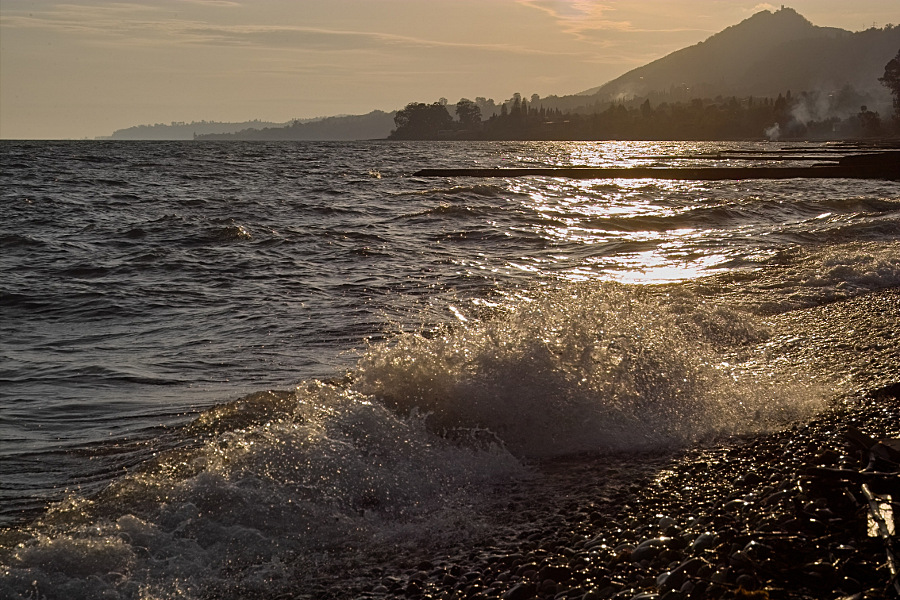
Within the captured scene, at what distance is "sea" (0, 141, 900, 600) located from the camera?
A: 15.3 feet

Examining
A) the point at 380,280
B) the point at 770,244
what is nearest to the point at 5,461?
the point at 380,280

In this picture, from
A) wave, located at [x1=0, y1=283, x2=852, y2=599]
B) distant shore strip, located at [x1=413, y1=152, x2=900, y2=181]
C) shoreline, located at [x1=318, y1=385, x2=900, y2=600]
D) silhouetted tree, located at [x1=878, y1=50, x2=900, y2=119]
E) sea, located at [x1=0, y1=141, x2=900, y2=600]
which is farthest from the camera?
silhouetted tree, located at [x1=878, y1=50, x2=900, y2=119]

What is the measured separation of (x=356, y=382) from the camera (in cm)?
688

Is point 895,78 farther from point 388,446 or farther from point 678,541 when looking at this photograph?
point 678,541

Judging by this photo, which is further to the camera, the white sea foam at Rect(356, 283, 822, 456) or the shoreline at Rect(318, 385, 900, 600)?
the white sea foam at Rect(356, 283, 822, 456)

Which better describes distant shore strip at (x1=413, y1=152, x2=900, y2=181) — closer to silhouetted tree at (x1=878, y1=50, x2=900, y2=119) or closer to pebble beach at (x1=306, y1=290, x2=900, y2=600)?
pebble beach at (x1=306, y1=290, x2=900, y2=600)

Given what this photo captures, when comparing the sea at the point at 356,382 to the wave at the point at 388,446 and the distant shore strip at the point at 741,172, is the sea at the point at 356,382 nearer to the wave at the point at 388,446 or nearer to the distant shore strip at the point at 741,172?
the wave at the point at 388,446

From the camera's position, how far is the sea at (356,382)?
184 inches

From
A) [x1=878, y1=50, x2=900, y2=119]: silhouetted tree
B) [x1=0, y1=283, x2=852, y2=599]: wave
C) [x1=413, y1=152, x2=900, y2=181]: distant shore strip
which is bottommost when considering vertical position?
[x1=0, y1=283, x2=852, y2=599]: wave

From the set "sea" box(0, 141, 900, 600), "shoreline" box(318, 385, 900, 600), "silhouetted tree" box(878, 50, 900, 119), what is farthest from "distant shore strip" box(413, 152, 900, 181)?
"silhouetted tree" box(878, 50, 900, 119)

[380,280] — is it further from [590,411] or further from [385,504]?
[385,504]

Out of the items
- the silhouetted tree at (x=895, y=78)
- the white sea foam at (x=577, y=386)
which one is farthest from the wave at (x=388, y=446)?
the silhouetted tree at (x=895, y=78)

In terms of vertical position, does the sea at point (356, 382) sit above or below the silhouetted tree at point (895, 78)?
below

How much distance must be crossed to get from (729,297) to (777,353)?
11.1 ft
